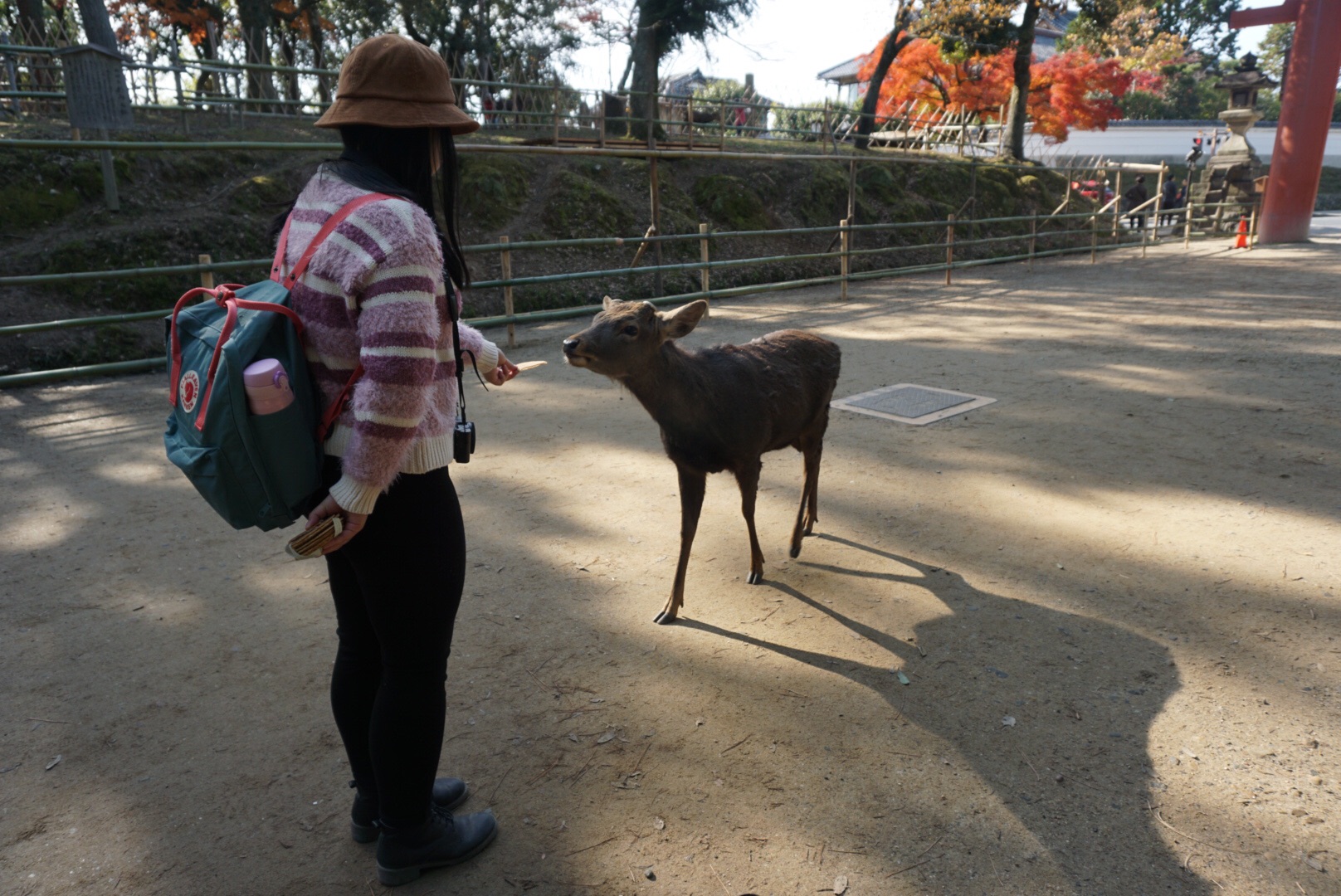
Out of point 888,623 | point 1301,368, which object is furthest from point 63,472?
point 1301,368

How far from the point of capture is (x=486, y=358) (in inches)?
87.8

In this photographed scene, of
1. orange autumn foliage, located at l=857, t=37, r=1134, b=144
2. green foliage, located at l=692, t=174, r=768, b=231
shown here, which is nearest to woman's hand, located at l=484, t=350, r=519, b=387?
green foliage, located at l=692, t=174, r=768, b=231

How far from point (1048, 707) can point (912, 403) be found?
12.0 ft

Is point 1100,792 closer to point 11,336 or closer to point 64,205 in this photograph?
point 11,336

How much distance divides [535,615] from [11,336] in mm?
7415

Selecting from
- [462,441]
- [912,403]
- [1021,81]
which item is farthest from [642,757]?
[1021,81]

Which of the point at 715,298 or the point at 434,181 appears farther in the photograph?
the point at 715,298

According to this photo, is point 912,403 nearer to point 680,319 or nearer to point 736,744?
point 680,319

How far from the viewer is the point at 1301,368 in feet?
22.3

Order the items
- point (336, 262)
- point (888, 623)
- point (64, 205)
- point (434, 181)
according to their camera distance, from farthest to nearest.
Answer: point (64, 205)
point (888, 623)
point (434, 181)
point (336, 262)

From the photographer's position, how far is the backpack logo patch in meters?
1.64

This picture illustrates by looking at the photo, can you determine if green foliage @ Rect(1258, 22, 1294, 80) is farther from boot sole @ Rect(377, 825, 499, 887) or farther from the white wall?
boot sole @ Rect(377, 825, 499, 887)

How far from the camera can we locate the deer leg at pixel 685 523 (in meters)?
3.24

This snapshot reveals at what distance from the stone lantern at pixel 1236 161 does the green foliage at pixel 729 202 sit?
13.4m
